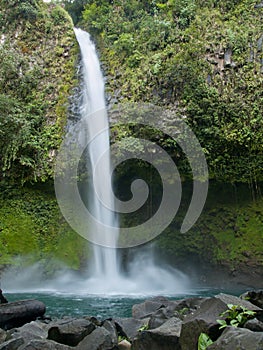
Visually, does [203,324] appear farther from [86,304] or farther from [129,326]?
[86,304]

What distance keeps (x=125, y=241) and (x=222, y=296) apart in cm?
951

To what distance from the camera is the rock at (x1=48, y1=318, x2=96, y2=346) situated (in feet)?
14.3

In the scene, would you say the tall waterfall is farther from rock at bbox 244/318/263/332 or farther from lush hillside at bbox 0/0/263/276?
rock at bbox 244/318/263/332

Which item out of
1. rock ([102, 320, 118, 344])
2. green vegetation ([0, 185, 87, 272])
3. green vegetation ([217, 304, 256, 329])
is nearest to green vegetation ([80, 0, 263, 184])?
green vegetation ([0, 185, 87, 272])

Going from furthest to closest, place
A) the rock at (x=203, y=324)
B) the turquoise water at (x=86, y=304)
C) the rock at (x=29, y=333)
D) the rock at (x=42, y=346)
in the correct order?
the turquoise water at (x=86, y=304) → the rock at (x=29, y=333) → the rock at (x=42, y=346) → the rock at (x=203, y=324)

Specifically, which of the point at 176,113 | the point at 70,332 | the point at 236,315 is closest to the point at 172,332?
the point at 236,315

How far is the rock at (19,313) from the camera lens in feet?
18.6

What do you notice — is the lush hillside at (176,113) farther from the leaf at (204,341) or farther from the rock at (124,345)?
the leaf at (204,341)

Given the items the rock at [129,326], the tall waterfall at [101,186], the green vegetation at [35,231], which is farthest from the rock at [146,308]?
the green vegetation at [35,231]

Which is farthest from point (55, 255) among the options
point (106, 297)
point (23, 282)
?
point (106, 297)

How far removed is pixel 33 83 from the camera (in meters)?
15.0

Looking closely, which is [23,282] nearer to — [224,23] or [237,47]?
[237,47]

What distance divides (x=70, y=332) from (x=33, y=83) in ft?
40.5

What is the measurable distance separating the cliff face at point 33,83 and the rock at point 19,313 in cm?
715
